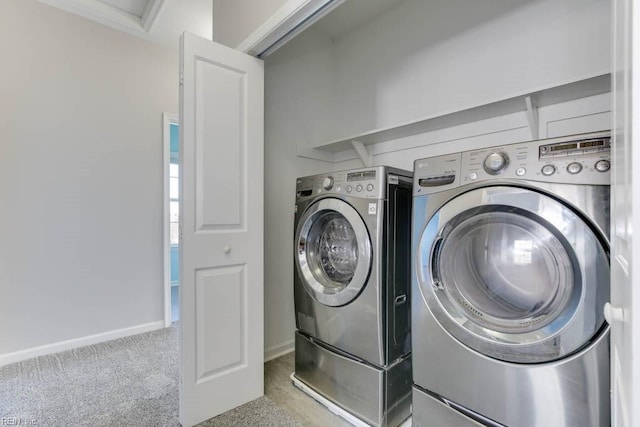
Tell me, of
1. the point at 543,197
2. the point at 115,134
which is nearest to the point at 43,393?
the point at 115,134

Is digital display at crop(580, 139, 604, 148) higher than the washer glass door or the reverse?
higher

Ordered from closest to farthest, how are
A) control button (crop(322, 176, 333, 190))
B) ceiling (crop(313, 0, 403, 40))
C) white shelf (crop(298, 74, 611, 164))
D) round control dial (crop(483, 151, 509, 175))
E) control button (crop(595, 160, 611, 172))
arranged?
1. control button (crop(595, 160, 611, 172))
2. round control dial (crop(483, 151, 509, 175))
3. white shelf (crop(298, 74, 611, 164))
4. control button (crop(322, 176, 333, 190))
5. ceiling (crop(313, 0, 403, 40))

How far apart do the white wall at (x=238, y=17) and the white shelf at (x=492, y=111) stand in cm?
87

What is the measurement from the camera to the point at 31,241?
84.4 inches

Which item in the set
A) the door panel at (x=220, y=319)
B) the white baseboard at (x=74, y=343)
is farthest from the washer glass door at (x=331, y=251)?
the white baseboard at (x=74, y=343)

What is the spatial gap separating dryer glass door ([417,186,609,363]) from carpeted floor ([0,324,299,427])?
1.05 m

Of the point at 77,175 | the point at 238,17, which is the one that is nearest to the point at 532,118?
the point at 238,17

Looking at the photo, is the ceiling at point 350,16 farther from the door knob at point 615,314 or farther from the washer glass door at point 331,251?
the door knob at point 615,314

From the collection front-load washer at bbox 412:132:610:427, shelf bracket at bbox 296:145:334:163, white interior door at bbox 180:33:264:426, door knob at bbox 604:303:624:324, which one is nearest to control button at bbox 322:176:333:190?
white interior door at bbox 180:33:264:426

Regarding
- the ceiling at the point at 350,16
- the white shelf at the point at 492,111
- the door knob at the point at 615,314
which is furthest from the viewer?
the ceiling at the point at 350,16

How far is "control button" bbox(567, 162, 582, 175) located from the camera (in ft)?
2.91

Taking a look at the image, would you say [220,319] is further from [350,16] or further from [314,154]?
[350,16]

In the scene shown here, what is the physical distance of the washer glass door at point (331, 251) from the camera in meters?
1.51

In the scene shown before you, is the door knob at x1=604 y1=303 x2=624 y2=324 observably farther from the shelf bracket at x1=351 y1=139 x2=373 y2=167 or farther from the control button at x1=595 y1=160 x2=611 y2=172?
the shelf bracket at x1=351 y1=139 x2=373 y2=167
